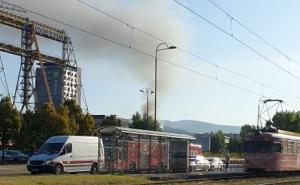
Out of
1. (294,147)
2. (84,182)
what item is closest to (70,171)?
(84,182)

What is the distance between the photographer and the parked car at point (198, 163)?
165ft

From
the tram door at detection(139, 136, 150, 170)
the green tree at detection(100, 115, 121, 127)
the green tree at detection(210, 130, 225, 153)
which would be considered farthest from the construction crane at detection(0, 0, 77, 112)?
the green tree at detection(210, 130, 225, 153)

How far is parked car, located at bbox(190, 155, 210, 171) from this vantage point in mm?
50231

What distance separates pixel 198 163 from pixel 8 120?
2133 cm

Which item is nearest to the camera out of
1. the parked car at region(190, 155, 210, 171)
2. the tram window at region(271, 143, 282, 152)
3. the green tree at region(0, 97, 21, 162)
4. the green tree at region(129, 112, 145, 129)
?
the tram window at region(271, 143, 282, 152)

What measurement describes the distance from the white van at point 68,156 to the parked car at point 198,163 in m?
11.6

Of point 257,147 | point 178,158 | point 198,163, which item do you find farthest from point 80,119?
point 257,147

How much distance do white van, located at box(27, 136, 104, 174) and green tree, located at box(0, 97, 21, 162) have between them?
23.8 metres

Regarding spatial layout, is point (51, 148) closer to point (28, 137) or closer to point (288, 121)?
point (28, 137)

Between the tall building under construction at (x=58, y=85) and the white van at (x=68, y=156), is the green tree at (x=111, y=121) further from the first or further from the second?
the white van at (x=68, y=156)

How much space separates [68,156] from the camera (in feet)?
123

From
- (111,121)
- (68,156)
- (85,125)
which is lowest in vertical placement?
(68,156)

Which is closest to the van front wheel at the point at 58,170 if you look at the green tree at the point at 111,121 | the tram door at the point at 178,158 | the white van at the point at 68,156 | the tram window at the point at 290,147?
the white van at the point at 68,156

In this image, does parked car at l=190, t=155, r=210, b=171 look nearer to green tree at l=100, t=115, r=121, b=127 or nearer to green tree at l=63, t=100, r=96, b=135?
green tree at l=63, t=100, r=96, b=135
